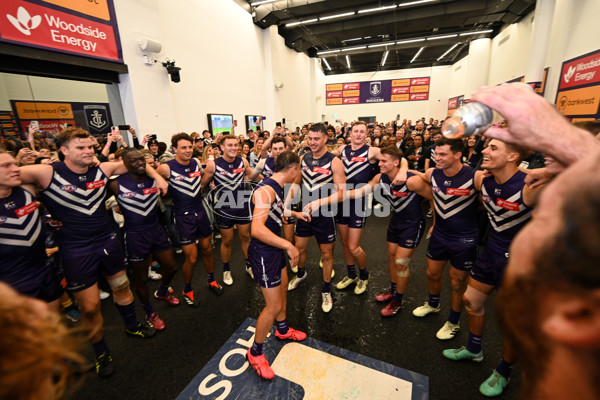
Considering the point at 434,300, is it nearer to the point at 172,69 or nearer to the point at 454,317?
the point at 454,317

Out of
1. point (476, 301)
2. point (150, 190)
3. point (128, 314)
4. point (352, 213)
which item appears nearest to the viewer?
point (476, 301)

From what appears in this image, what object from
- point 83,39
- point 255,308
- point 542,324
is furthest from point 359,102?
point 542,324

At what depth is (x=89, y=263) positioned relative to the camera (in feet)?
8.02

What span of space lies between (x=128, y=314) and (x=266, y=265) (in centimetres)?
176

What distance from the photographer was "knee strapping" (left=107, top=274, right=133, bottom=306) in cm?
267

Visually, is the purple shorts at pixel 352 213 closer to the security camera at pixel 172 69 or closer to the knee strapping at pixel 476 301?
the knee strapping at pixel 476 301

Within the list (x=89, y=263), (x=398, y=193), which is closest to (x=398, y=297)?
(x=398, y=193)

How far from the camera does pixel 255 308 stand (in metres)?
3.39

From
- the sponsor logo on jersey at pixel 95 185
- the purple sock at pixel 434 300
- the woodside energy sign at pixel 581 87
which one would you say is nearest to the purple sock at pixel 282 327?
the purple sock at pixel 434 300

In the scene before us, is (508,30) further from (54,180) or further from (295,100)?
(54,180)

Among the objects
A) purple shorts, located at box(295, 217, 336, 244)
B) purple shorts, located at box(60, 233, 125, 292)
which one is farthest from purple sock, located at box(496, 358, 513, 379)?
purple shorts, located at box(60, 233, 125, 292)

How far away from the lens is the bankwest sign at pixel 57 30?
4359mm

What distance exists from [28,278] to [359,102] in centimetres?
2320

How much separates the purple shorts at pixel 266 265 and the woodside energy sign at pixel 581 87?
8.14 m
